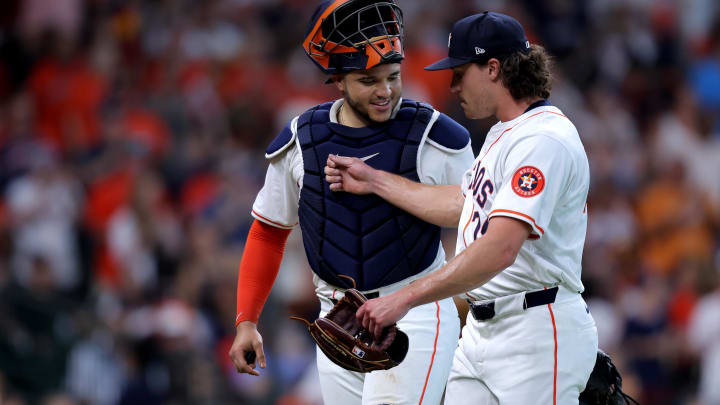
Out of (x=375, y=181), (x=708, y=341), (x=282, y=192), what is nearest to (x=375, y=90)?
(x=375, y=181)

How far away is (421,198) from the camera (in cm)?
381

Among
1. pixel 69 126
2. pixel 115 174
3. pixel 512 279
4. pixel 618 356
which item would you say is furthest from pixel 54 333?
pixel 512 279

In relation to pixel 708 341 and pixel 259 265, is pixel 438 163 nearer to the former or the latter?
pixel 259 265

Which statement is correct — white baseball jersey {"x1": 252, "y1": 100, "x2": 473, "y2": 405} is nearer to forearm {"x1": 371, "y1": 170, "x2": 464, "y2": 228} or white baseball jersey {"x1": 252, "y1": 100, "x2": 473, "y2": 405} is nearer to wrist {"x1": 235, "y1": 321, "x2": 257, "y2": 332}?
forearm {"x1": 371, "y1": 170, "x2": 464, "y2": 228}

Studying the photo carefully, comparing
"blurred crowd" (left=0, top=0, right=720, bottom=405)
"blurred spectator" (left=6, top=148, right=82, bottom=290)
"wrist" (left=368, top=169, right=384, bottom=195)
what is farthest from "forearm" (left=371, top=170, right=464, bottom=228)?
"blurred spectator" (left=6, top=148, right=82, bottom=290)

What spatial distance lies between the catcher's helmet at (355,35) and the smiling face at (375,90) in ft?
0.15

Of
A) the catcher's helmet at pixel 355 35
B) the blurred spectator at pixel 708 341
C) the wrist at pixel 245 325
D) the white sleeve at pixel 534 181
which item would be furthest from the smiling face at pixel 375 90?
the blurred spectator at pixel 708 341

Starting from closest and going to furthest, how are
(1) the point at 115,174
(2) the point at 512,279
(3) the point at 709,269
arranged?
(2) the point at 512,279
(3) the point at 709,269
(1) the point at 115,174

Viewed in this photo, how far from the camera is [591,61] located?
10859mm

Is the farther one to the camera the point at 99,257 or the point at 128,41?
the point at 128,41

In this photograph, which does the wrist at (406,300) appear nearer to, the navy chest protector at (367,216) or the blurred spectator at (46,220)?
the navy chest protector at (367,216)

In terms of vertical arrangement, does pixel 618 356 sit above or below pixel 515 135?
below

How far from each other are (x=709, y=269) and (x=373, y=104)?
496cm

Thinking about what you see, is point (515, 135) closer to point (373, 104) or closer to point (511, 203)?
point (511, 203)
